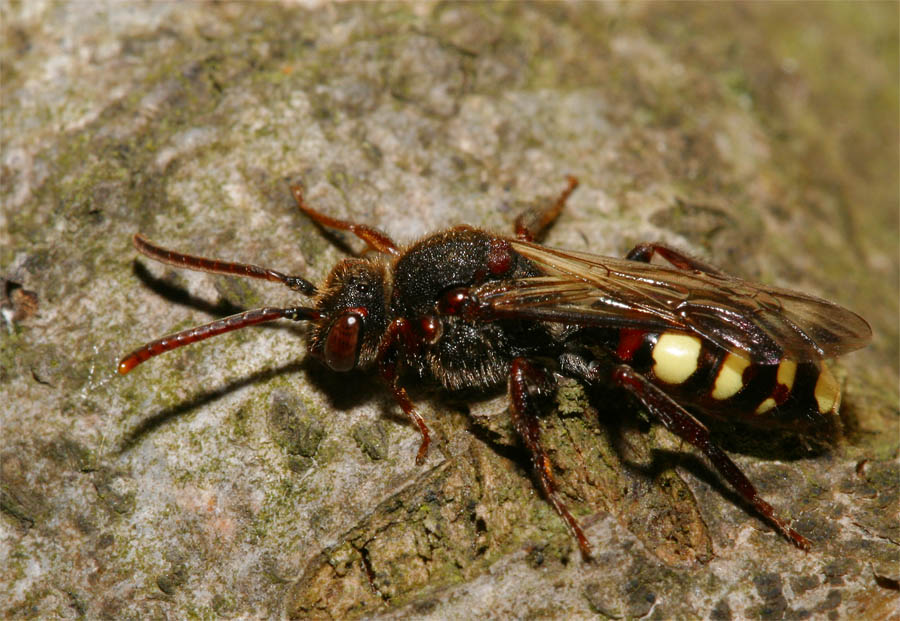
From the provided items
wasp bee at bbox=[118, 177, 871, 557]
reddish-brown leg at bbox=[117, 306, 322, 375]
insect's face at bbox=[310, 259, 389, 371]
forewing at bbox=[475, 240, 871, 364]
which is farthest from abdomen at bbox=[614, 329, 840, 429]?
reddish-brown leg at bbox=[117, 306, 322, 375]

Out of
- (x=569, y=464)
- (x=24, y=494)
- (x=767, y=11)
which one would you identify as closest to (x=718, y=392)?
(x=569, y=464)

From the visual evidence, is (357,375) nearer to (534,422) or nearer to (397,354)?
(397,354)

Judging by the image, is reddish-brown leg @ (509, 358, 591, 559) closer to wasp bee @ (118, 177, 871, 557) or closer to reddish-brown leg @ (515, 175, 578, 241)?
wasp bee @ (118, 177, 871, 557)

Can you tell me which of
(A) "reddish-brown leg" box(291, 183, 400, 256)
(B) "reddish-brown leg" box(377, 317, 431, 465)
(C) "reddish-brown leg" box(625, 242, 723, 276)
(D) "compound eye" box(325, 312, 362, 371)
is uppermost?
(C) "reddish-brown leg" box(625, 242, 723, 276)

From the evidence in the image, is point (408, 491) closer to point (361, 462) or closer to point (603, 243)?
point (361, 462)

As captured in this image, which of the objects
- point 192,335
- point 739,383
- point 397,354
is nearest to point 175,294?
point 192,335
